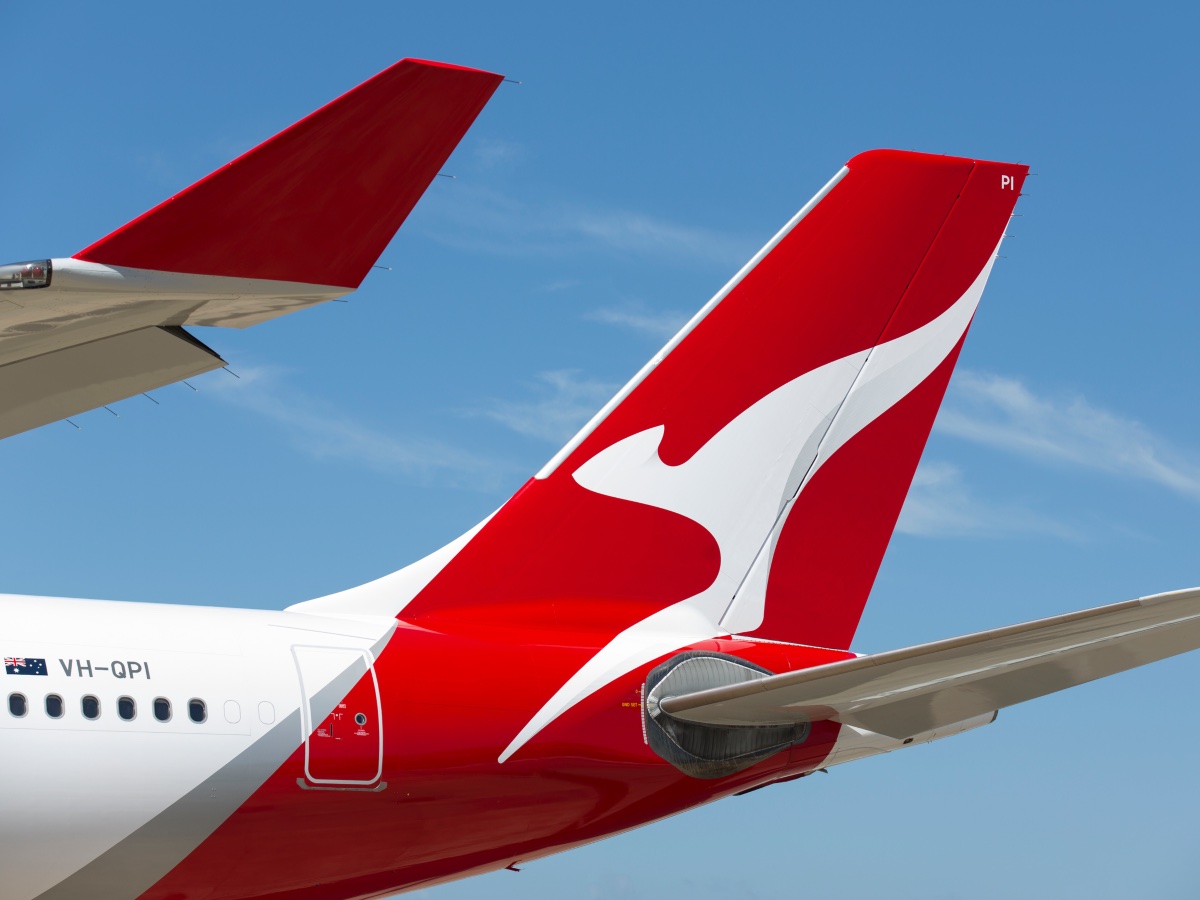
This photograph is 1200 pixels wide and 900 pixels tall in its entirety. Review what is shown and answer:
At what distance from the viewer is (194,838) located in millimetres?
9359

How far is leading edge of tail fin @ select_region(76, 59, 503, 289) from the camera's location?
6207 millimetres

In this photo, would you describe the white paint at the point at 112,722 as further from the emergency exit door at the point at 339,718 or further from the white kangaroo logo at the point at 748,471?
the white kangaroo logo at the point at 748,471

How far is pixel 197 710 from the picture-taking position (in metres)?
9.51

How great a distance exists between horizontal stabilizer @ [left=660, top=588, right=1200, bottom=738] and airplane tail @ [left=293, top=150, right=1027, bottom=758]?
1.19 m

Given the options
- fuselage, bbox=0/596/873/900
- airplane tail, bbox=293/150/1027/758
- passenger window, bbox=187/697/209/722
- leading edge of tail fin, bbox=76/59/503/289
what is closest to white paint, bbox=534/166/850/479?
airplane tail, bbox=293/150/1027/758

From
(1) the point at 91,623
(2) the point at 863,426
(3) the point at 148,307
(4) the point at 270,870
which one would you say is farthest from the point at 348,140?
(2) the point at 863,426

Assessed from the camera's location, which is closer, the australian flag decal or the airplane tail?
the australian flag decal

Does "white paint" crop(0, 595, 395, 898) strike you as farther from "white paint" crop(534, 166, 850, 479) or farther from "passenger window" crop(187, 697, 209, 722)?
"white paint" crop(534, 166, 850, 479)

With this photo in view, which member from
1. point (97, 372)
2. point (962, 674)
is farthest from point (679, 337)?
point (97, 372)

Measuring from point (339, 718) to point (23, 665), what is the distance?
210cm

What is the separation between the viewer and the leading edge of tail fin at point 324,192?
6207 mm

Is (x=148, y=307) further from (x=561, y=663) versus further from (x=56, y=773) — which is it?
(x=561, y=663)

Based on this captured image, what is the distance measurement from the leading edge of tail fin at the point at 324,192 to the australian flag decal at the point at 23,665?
3920mm

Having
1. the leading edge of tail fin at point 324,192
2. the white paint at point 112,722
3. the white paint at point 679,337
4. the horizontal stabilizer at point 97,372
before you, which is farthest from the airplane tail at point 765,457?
the leading edge of tail fin at point 324,192
